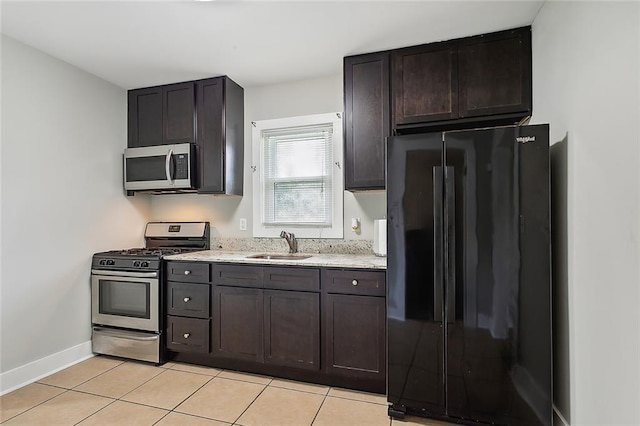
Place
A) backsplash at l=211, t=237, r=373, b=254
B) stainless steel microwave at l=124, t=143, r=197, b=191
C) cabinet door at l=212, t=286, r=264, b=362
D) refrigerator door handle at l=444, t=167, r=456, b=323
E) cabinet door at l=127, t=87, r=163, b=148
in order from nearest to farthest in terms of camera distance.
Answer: refrigerator door handle at l=444, t=167, r=456, b=323, cabinet door at l=212, t=286, r=264, b=362, backsplash at l=211, t=237, r=373, b=254, stainless steel microwave at l=124, t=143, r=197, b=191, cabinet door at l=127, t=87, r=163, b=148

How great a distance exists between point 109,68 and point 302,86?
1.70m

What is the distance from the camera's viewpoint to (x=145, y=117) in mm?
3348

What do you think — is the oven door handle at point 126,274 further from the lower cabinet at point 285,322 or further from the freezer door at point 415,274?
the freezer door at point 415,274

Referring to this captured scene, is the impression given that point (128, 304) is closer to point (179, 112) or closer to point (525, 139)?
point (179, 112)

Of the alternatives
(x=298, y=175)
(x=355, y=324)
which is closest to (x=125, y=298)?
(x=298, y=175)

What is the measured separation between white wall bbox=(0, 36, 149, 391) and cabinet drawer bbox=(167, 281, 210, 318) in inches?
33.5

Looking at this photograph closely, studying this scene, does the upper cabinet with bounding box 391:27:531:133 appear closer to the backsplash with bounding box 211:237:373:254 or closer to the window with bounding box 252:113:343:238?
the window with bounding box 252:113:343:238

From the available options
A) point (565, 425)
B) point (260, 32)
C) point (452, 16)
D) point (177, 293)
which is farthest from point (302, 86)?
point (565, 425)

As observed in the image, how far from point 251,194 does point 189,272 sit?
38.0 inches

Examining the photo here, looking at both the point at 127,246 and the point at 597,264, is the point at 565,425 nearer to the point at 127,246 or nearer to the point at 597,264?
the point at 597,264

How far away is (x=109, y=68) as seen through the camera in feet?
9.62

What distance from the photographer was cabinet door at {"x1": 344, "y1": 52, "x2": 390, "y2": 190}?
2637 mm

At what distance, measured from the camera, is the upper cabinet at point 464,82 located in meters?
2.33

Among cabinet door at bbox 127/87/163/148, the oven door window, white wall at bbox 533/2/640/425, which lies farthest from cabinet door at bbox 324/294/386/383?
cabinet door at bbox 127/87/163/148
